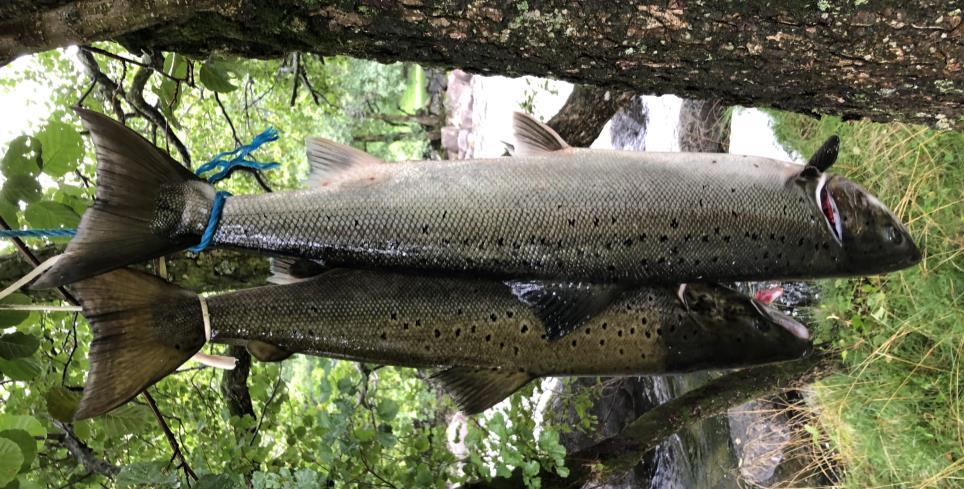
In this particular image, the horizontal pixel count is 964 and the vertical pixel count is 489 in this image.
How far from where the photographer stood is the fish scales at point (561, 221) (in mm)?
1810

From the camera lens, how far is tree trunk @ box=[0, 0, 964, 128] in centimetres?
154

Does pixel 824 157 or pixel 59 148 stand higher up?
pixel 824 157

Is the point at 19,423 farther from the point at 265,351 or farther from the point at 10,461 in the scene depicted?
the point at 265,351

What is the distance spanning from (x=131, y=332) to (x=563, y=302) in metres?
1.14

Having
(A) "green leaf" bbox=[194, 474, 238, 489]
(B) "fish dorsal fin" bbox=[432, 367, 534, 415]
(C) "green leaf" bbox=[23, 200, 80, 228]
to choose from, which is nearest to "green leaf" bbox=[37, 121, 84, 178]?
(C) "green leaf" bbox=[23, 200, 80, 228]

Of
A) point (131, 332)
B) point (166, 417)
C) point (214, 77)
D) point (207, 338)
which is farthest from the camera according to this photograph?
point (166, 417)

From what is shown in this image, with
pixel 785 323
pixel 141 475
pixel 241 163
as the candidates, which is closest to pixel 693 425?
pixel 785 323

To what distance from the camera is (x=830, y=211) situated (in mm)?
2025

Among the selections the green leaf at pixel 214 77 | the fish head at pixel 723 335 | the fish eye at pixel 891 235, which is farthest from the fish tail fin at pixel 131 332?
the fish eye at pixel 891 235

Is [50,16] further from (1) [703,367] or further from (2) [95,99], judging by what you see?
(2) [95,99]

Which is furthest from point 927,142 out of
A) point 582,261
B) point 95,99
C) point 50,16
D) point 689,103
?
point 95,99

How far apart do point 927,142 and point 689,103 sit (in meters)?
2.38

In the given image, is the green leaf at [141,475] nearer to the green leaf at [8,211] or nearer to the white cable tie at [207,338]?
the white cable tie at [207,338]

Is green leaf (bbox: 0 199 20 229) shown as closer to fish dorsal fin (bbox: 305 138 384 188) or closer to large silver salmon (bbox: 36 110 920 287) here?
large silver salmon (bbox: 36 110 920 287)
